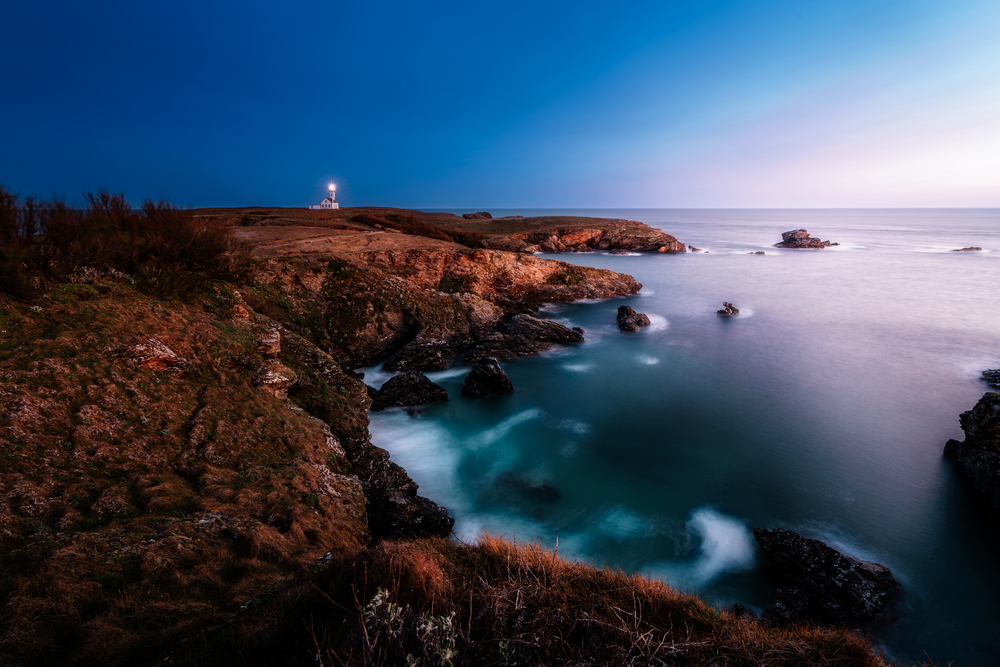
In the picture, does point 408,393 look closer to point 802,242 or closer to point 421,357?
point 421,357

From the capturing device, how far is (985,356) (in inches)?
761

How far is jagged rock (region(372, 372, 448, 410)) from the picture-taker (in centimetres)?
1430

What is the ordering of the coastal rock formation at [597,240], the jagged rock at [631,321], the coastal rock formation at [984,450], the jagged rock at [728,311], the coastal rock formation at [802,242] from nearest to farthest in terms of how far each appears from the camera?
the coastal rock formation at [984,450]
the jagged rock at [631,321]
the jagged rock at [728,311]
the coastal rock formation at [597,240]
the coastal rock formation at [802,242]

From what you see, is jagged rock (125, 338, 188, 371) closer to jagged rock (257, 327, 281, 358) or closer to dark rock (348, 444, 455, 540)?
jagged rock (257, 327, 281, 358)

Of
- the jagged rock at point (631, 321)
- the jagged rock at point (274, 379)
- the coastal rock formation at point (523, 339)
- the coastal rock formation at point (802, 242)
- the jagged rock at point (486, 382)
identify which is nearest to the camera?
the jagged rock at point (274, 379)

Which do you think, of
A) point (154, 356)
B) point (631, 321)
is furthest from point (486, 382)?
point (631, 321)

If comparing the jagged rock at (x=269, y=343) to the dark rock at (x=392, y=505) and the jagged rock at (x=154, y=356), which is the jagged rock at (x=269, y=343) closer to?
the jagged rock at (x=154, y=356)

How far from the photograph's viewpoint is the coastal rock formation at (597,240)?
63500 millimetres

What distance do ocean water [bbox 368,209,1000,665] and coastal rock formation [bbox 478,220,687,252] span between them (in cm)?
4066

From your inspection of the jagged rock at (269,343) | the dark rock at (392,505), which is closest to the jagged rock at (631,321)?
the dark rock at (392,505)

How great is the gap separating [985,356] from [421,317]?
28.2 m

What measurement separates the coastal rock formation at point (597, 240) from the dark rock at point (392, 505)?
54.5m

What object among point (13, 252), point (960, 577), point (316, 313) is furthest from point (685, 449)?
point (13, 252)

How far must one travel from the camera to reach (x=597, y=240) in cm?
6669
